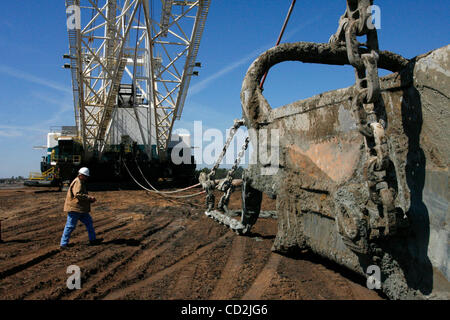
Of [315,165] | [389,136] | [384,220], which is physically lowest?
[384,220]

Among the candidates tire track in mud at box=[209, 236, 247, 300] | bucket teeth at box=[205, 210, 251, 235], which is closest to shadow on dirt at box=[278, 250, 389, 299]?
tire track in mud at box=[209, 236, 247, 300]

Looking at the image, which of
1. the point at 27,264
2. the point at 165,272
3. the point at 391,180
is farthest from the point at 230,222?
the point at 391,180

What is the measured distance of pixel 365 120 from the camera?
2.41 metres

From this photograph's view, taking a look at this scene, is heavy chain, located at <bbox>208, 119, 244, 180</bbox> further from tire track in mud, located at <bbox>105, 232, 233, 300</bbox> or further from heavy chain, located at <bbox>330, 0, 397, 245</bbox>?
heavy chain, located at <bbox>330, 0, 397, 245</bbox>

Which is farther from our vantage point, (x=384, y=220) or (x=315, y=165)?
(x=315, y=165)

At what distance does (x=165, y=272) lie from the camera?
399cm

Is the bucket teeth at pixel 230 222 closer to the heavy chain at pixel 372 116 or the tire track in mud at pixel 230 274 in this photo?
the tire track in mud at pixel 230 274

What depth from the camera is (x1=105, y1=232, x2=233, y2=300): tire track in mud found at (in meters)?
3.34

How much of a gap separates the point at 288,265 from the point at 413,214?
1850 millimetres

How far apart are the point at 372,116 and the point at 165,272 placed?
9.65 ft
